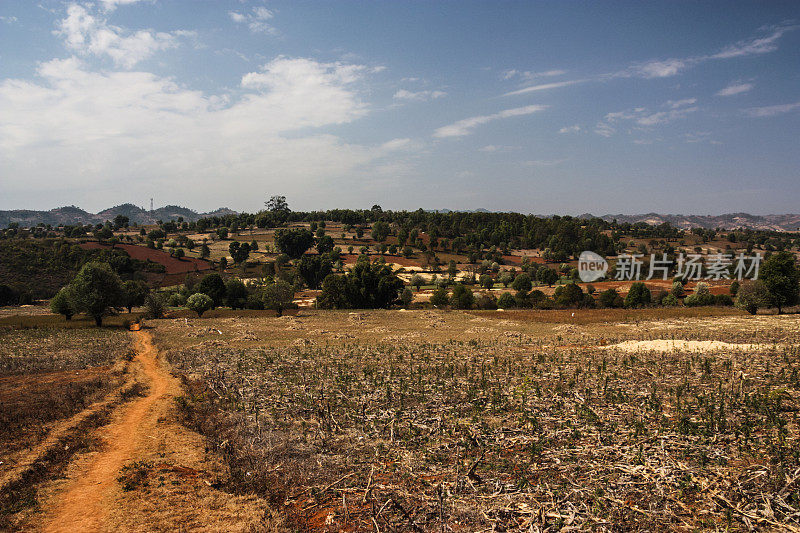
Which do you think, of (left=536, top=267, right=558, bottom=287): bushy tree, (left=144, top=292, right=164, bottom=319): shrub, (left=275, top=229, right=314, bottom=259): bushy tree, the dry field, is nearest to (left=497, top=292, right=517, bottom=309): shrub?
(left=536, top=267, right=558, bottom=287): bushy tree

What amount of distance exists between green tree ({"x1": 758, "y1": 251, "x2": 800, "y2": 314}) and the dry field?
50.4m

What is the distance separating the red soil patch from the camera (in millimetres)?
164500

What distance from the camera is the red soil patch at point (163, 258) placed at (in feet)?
540

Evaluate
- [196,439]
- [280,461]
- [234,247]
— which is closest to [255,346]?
[196,439]

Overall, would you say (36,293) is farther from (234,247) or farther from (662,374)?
(662,374)

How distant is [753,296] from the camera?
62.7m

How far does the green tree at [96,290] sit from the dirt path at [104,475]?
45640mm

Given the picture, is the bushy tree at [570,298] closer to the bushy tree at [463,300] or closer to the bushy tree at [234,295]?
the bushy tree at [463,300]

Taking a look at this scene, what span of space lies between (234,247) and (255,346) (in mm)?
161489

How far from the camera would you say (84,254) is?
6309 inches

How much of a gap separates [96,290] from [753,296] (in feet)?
317

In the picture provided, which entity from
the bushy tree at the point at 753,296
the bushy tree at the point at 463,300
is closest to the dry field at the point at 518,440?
the bushy tree at the point at 753,296

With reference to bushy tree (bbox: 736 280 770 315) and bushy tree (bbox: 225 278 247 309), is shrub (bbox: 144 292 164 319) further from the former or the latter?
bushy tree (bbox: 736 280 770 315)

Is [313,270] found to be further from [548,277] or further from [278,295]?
[548,277]
